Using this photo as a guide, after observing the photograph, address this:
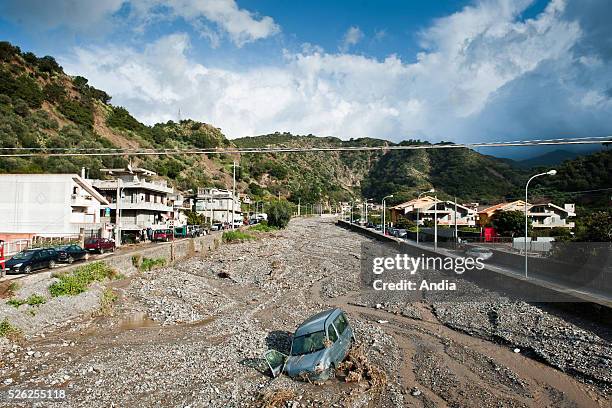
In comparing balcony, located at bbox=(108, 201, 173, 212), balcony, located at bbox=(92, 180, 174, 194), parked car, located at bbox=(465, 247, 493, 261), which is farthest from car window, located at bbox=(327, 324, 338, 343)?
balcony, located at bbox=(92, 180, 174, 194)

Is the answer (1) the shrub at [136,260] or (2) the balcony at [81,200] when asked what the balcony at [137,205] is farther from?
(1) the shrub at [136,260]

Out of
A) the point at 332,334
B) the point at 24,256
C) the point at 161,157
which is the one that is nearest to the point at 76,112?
the point at 161,157

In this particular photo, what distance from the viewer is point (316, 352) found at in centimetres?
1434

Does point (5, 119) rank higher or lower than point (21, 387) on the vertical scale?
higher

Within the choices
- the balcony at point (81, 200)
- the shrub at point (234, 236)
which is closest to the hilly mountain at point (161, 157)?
the balcony at point (81, 200)

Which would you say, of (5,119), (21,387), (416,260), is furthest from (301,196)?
(21,387)

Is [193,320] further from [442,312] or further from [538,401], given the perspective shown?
[538,401]

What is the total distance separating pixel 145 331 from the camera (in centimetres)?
1973

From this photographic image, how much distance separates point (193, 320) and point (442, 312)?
1343cm

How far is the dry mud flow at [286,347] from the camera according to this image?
13.3 m

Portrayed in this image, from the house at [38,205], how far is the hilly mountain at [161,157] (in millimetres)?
11278

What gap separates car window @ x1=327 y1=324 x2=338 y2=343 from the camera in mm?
14666

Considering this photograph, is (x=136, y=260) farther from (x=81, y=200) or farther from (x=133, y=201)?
(x=133, y=201)

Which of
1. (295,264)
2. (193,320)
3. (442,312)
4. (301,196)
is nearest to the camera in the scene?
(193,320)
